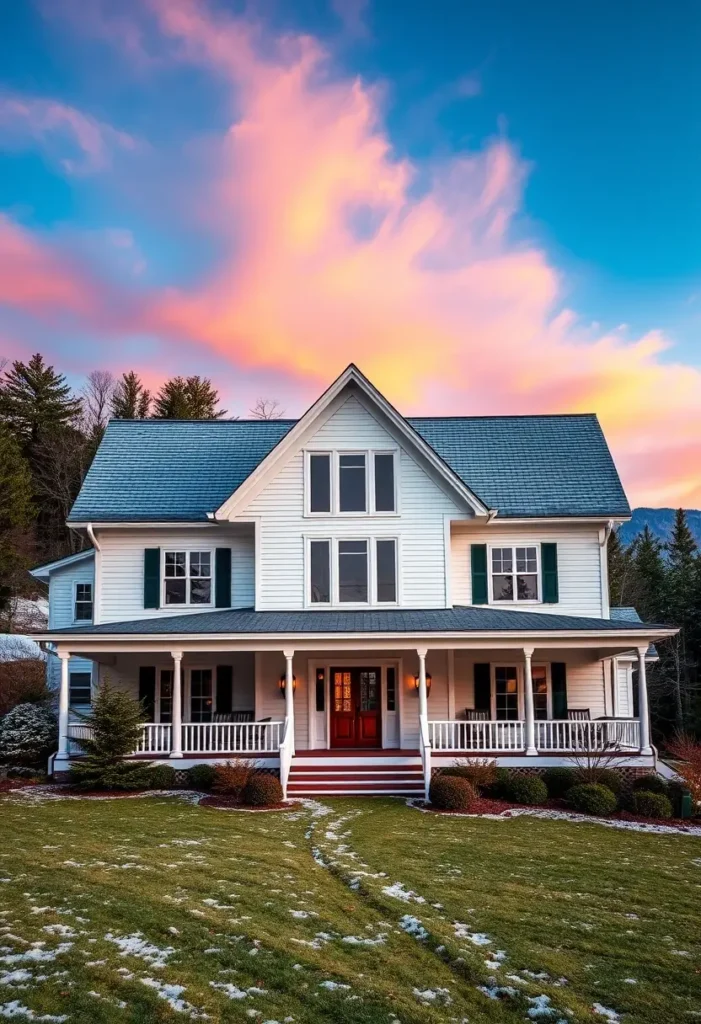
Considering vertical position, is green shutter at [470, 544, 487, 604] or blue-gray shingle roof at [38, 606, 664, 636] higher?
green shutter at [470, 544, 487, 604]

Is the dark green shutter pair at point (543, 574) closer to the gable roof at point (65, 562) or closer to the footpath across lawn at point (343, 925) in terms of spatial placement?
the footpath across lawn at point (343, 925)

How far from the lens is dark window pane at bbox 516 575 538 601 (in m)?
22.3

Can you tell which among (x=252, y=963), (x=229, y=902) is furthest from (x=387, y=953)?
(x=229, y=902)

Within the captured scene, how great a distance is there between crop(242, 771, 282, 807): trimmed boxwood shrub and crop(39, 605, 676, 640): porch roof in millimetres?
3380

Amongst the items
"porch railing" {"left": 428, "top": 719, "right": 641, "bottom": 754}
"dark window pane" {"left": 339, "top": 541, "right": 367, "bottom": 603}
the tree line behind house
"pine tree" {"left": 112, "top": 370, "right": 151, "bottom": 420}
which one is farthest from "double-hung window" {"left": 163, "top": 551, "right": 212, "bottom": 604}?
"pine tree" {"left": 112, "top": 370, "right": 151, "bottom": 420}

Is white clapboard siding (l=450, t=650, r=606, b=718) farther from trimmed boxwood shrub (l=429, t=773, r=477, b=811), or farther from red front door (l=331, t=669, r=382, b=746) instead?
trimmed boxwood shrub (l=429, t=773, r=477, b=811)

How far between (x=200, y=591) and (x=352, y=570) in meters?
4.46

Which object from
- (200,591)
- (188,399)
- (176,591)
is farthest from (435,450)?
(188,399)

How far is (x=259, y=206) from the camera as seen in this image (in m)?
21.2

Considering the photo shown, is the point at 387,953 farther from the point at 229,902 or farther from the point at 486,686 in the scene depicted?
the point at 486,686

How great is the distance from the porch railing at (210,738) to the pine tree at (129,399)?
39.6 m

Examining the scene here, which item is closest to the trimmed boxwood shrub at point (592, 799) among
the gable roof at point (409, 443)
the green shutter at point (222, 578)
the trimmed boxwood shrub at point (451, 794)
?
the trimmed boxwood shrub at point (451, 794)

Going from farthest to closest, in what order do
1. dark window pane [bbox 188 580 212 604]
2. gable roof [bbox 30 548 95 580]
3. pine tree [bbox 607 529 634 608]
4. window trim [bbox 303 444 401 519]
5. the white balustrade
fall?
1. pine tree [bbox 607 529 634 608]
2. gable roof [bbox 30 548 95 580]
3. dark window pane [bbox 188 580 212 604]
4. window trim [bbox 303 444 401 519]
5. the white balustrade

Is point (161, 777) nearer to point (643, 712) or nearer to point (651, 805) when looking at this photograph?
point (651, 805)
